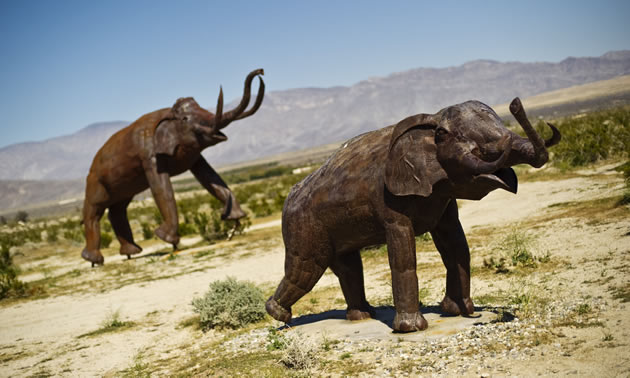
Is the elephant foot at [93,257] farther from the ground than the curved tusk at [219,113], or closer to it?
closer to it

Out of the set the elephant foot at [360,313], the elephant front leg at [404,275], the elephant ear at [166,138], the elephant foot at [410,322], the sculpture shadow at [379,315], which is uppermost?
the elephant ear at [166,138]

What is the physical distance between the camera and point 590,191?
43.1ft

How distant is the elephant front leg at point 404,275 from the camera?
18.2 feet

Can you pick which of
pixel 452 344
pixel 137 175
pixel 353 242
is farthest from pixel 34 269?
pixel 452 344

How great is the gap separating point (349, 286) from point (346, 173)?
4.64ft

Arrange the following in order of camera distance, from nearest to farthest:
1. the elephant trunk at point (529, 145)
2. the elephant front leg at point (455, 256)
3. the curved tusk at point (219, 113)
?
the elephant trunk at point (529, 145)
the elephant front leg at point (455, 256)
the curved tusk at point (219, 113)

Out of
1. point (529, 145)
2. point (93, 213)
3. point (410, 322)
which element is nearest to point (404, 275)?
point (410, 322)

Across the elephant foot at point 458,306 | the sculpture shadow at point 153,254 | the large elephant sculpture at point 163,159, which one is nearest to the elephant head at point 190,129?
the large elephant sculpture at point 163,159

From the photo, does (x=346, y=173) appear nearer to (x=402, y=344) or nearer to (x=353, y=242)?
(x=353, y=242)

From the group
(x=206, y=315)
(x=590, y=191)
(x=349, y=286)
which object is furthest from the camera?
(x=590, y=191)

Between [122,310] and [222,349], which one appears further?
[122,310]

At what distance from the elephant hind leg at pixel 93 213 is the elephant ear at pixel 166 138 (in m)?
2.25

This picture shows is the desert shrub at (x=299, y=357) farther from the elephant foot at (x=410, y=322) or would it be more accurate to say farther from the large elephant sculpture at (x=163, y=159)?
the large elephant sculpture at (x=163, y=159)

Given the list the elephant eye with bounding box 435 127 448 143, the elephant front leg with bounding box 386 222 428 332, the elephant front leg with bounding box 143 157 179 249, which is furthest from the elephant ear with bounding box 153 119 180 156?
the elephant eye with bounding box 435 127 448 143
